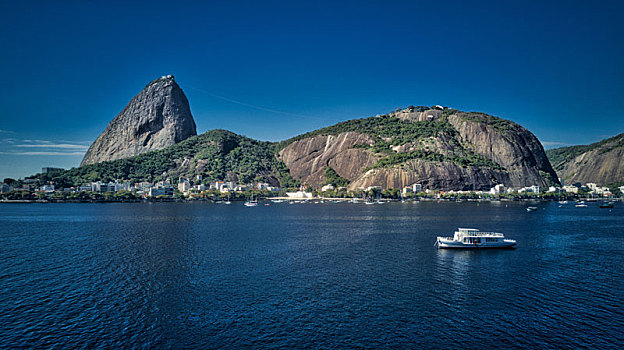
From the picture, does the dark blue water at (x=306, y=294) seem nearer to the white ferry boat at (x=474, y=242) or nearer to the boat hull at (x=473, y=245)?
the boat hull at (x=473, y=245)

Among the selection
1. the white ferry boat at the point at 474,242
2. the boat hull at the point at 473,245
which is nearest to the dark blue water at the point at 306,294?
the boat hull at the point at 473,245

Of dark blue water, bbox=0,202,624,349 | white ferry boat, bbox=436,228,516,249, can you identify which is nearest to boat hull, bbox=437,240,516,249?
white ferry boat, bbox=436,228,516,249

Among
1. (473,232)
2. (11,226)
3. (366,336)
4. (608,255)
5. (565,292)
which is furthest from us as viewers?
(11,226)

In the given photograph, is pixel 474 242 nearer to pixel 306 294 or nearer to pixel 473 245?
pixel 473 245

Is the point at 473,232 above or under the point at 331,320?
above

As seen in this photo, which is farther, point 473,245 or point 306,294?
point 473,245

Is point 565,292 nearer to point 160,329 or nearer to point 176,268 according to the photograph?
point 160,329

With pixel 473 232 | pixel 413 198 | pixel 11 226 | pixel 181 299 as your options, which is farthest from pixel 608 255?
pixel 413 198

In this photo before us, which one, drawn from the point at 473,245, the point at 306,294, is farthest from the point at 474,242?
the point at 306,294
